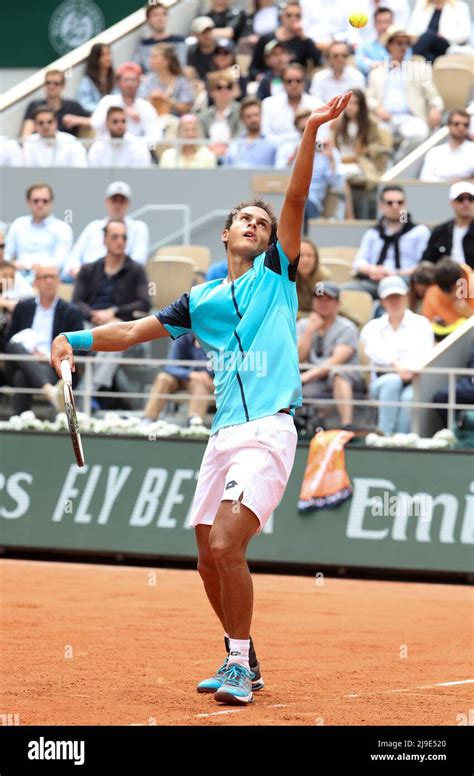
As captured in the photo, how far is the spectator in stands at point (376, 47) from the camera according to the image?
18359 mm

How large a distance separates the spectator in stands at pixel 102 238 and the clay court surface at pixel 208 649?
12.2 feet

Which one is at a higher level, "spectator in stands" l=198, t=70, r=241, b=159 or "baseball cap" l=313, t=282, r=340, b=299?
"spectator in stands" l=198, t=70, r=241, b=159

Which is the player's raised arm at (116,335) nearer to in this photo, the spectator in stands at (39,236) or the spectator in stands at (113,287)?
the spectator in stands at (113,287)

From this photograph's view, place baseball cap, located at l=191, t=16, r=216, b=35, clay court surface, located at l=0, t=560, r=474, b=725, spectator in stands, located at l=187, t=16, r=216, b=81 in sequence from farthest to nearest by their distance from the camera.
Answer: baseball cap, located at l=191, t=16, r=216, b=35 → spectator in stands, located at l=187, t=16, r=216, b=81 → clay court surface, located at l=0, t=560, r=474, b=725

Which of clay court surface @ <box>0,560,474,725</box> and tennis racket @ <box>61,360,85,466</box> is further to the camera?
tennis racket @ <box>61,360,85,466</box>

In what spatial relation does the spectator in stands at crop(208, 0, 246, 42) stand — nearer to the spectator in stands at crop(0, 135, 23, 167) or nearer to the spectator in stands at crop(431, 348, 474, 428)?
the spectator in stands at crop(0, 135, 23, 167)

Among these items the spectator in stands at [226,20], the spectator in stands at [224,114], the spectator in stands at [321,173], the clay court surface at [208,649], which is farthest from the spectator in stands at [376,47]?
the clay court surface at [208,649]

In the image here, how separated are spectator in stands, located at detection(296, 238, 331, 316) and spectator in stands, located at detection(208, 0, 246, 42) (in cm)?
734

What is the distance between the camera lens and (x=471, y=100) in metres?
17.9

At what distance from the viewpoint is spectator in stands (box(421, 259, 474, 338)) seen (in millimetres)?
13672

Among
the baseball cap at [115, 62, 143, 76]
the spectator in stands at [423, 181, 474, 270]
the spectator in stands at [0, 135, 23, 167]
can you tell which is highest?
the baseball cap at [115, 62, 143, 76]

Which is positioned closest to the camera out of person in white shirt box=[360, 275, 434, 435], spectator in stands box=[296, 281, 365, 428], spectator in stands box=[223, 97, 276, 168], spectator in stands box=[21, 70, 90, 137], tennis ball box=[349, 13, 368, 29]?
tennis ball box=[349, 13, 368, 29]

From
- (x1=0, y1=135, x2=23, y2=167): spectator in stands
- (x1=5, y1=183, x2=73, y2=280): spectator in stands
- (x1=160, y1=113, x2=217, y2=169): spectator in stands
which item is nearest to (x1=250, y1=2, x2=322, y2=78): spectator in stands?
(x1=160, y1=113, x2=217, y2=169): spectator in stands

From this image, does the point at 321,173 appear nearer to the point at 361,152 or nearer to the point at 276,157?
the point at 361,152
